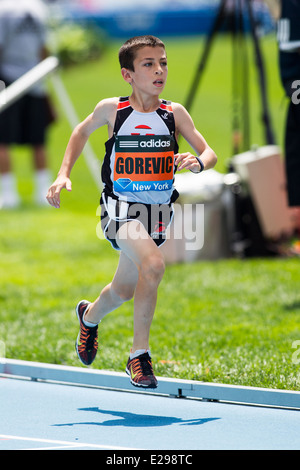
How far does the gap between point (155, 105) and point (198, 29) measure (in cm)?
3328

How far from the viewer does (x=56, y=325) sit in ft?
27.1

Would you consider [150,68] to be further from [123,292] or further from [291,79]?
[291,79]

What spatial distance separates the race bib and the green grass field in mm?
1450

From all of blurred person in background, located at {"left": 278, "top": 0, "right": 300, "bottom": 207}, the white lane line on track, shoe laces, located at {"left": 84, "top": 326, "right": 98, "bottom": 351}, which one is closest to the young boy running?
the white lane line on track

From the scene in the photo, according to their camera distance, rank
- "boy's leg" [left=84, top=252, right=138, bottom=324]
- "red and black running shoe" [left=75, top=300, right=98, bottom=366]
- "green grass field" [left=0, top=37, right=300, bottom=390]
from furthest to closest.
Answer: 1. "green grass field" [left=0, top=37, right=300, bottom=390]
2. "red and black running shoe" [left=75, top=300, right=98, bottom=366]
3. "boy's leg" [left=84, top=252, right=138, bottom=324]

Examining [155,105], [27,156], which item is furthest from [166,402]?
[27,156]

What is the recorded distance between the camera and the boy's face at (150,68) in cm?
553

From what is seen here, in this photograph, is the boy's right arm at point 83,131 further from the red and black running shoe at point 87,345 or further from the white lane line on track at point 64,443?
the white lane line on track at point 64,443

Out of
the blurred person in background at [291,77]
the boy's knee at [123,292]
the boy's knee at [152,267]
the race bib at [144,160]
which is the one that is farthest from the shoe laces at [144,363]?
the blurred person in background at [291,77]

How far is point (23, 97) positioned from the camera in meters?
14.3

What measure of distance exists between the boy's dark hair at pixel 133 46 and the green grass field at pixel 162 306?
6.89 feet

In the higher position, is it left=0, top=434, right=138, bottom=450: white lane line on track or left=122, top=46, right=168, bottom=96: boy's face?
left=122, top=46, right=168, bottom=96: boy's face

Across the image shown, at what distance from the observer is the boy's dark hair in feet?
18.1

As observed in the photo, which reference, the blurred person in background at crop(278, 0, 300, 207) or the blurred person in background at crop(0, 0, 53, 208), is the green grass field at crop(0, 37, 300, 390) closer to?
the blurred person in background at crop(278, 0, 300, 207)
